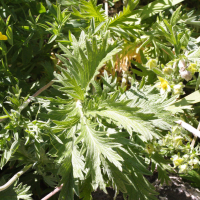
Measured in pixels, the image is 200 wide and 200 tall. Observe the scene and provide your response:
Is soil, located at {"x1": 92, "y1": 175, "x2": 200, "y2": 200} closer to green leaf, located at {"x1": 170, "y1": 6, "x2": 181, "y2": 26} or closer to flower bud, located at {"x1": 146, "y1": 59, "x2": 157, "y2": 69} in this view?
flower bud, located at {"x1": 146, "y1": 59, "x2": 157, "y2": 69}

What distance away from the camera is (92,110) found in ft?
4.66

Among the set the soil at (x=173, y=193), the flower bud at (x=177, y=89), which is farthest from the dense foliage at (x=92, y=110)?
the soil at (x=173, y=193)

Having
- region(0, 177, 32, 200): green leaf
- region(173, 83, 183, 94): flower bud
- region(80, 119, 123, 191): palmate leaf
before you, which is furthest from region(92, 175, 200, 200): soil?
region(173, 83, 183, 94): flower bud

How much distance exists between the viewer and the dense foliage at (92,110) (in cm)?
135

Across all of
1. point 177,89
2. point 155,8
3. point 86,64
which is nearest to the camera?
point 86,64

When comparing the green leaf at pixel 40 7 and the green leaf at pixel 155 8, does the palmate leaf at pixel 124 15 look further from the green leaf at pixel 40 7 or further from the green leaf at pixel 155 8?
the green leaf at pixel 40 7

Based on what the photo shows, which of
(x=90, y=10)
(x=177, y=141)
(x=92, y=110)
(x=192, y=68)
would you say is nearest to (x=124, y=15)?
(x=90, y=10)

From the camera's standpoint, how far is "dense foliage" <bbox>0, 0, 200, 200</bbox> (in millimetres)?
1353

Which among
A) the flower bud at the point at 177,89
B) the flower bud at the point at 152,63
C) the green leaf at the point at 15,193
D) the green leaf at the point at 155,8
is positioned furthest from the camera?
the green leaf at the point at 155,8

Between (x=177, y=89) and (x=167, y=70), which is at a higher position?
(x=167, y=70)

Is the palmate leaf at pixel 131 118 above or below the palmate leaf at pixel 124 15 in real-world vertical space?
below

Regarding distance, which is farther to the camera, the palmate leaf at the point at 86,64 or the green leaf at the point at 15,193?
the green leaf at the point at 15,193

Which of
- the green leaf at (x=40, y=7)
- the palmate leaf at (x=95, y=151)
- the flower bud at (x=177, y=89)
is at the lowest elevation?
the palmate leaf at (x=95, y=151)

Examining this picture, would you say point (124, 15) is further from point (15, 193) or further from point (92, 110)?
point (15, 193)
